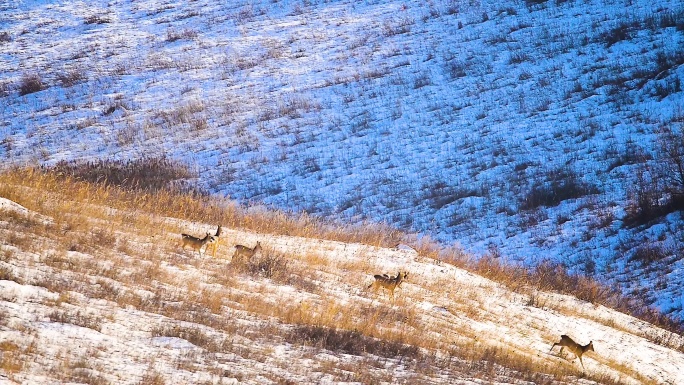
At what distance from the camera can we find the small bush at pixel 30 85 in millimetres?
29688

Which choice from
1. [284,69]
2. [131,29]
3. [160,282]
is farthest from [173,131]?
[160,282]

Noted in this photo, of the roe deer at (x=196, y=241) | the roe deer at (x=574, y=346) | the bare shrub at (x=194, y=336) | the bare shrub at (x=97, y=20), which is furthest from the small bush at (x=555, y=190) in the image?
the bare shrub at (x=97, y=20)

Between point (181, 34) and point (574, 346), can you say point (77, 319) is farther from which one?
point (181, 34)

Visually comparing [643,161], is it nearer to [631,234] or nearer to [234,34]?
[631,234]

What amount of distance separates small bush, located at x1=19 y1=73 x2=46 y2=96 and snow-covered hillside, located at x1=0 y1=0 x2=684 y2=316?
0.10 meters

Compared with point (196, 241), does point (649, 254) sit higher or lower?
lower

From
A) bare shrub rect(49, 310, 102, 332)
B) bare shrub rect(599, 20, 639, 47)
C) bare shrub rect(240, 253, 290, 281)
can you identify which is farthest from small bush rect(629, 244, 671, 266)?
bare shrub rect(49, 310, 102, 332)

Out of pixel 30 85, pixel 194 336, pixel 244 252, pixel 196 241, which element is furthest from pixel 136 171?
pixel 194 336

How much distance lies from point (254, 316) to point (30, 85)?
25.1 metres

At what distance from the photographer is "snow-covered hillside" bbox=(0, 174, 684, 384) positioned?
6.59m

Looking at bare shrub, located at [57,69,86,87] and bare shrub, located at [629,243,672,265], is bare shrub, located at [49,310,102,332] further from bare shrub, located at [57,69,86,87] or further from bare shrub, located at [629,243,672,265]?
bare shrub, located at [57,69,86,87]

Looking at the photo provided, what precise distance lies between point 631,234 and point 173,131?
16.0 metres

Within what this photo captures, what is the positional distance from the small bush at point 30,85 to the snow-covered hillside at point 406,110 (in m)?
0.10

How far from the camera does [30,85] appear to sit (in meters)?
29.9
